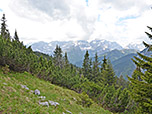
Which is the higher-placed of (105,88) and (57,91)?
(57,91)

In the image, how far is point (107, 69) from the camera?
3569cm

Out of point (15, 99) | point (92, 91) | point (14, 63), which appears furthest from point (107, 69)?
point (15, 99)

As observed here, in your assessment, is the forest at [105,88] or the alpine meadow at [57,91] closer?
the alpine meadow at [57,91]

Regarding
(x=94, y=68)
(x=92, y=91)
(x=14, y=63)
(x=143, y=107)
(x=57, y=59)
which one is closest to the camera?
(x=143, y=107)

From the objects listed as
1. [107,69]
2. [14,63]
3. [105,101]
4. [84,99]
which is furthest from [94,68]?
[14,63]

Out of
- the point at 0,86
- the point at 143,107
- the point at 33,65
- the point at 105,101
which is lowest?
the point at 105,101

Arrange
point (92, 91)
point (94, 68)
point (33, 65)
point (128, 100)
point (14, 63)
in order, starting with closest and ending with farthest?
1. point (14, 63)
2. point (128, 100)
3. point (33, 65)
4. point (92, 91)
5. point (94, 68)

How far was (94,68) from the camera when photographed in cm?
4212

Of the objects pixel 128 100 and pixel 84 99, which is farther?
pixel 128 100

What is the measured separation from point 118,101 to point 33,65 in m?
16.2

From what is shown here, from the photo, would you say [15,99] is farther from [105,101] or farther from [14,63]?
[105,101]

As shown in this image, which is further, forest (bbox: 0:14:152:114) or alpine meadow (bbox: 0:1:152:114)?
forest (bbox: 0:14:152:114)

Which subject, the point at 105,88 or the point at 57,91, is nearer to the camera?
the point at 57,91

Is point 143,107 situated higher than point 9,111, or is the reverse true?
point 9,111
